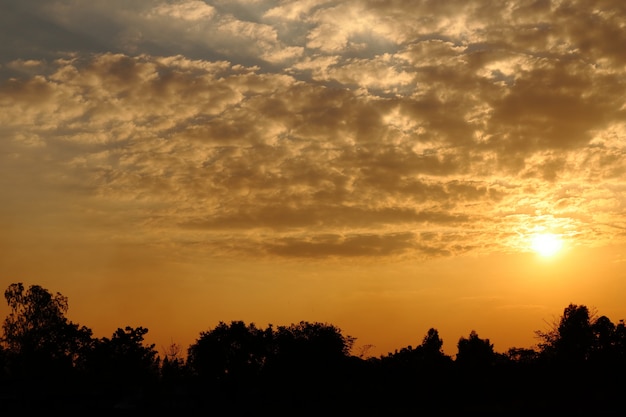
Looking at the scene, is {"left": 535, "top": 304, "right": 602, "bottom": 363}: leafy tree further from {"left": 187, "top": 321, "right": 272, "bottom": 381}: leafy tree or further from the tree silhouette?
{"left": 187, "top": 321, "right": 272, "bottom": 381}: leafy tree

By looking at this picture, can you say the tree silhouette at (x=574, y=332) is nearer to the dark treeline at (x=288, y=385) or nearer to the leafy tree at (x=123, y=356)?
the dark treeline at (x=288, y=385)

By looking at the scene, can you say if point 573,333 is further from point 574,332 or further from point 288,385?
point 288,385

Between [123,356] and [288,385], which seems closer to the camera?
[288,385]

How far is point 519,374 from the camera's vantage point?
68562 mm

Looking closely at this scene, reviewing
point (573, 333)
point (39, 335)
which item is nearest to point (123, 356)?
point (39, 335)

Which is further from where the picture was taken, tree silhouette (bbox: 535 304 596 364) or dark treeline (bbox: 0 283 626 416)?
tree silhouette (bbox: 535 304 596 364)

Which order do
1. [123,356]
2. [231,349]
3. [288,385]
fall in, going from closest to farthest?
[288,385] < [123,356] < [231,349]

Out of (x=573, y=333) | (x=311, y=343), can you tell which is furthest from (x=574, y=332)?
(x=311, y=343)

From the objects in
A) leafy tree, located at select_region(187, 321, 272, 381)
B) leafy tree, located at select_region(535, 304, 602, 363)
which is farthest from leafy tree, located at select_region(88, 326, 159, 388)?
leafy tree, located at select_region(535, 304, 602, 363)

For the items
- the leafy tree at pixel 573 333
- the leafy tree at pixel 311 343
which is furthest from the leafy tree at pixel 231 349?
the leafy tree at pixel 573 333

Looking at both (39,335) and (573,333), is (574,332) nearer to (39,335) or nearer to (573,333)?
(573,333)

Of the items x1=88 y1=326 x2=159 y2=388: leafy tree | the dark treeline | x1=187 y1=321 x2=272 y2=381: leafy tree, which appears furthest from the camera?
x1=187 y1=321 x2=272 y2=381: leafy tree

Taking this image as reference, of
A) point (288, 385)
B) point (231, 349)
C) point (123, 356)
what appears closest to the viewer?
point (288, 385)

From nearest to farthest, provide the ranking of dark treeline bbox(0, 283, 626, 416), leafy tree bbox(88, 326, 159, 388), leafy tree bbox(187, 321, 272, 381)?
dark treeline bbox(0, 283, 626, 416)
leafy tree bbox(88, 326, 159, 388)
leafy tree bbox(187, 321, 272, 381)
